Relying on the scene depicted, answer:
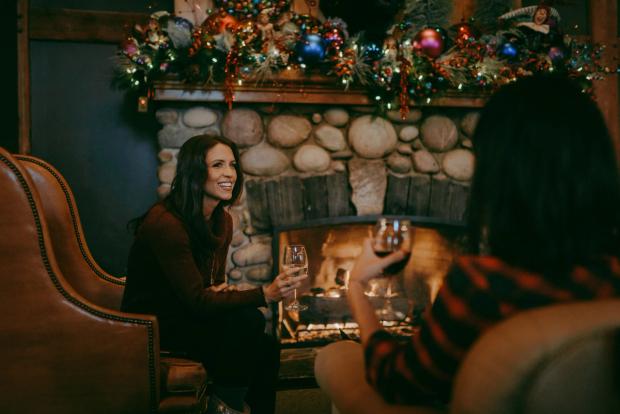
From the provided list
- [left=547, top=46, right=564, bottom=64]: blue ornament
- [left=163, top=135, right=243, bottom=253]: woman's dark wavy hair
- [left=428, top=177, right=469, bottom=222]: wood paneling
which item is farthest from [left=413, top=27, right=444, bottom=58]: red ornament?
[left=163, top=135, right=243, bottom=253]: woman's dark wavy hair

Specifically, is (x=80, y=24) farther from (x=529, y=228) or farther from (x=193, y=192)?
(x=529, y=228)

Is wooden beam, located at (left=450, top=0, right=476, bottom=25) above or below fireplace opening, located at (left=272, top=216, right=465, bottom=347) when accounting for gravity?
above

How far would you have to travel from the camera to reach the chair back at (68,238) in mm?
1742

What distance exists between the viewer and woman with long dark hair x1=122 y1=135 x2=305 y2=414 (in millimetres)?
1453

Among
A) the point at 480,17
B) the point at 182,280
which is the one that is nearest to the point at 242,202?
the point at 182,280

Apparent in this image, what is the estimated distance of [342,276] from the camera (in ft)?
8.74

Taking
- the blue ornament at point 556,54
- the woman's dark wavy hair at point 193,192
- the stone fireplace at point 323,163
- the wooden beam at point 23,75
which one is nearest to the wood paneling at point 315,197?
the stone fireplace at point 323,163

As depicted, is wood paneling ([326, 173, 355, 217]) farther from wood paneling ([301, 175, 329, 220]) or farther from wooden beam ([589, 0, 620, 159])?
wooden beam ([589, 0, 620, 159])

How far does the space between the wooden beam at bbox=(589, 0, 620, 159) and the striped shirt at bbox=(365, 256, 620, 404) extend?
2.54 metres

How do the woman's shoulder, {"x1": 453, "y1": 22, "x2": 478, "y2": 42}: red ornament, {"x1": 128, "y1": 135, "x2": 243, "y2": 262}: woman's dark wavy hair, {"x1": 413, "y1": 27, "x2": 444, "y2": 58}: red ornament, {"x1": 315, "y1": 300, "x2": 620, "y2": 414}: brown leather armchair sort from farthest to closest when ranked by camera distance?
1. {"x1": 453, "y1": 22, "x2": 478, "y2": 42}: red ornament
2. {"x1": 413, "y1": 27, "x2": 444, "y2": 58}: red ornament
3. {"x1": 128, "y1": 135, "x2": 243, "y2": 262}: woman's dark wavy hair
4. the woman's shoulder
5. {"x1": 315, "y1": 300, "x2": 620, "y2": 414}: brown leather armchair

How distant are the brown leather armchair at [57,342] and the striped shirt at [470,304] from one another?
84cm

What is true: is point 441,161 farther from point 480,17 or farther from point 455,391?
point 455,391

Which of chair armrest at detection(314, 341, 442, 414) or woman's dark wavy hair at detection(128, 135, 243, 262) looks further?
woman's dark wavy hair at detection(128, 135, 243, 262)

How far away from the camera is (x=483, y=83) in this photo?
2.31 meters
